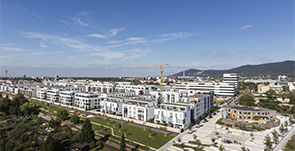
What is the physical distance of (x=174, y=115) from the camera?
3750cm

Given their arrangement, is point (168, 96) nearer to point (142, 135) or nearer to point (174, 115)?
point (174, 115)

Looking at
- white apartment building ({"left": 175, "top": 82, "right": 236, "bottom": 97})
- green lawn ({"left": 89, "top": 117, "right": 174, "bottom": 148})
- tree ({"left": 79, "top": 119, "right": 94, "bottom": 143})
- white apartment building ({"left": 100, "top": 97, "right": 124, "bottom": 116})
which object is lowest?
green lawn ({"left": 89, "top": 117, "right": 174, "bottom": 148})

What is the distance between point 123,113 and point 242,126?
28307 mm

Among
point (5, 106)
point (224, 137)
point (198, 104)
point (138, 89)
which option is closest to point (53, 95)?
point (5, 106)

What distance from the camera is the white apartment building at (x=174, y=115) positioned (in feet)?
120

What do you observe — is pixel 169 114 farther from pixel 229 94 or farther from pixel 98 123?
pixel 229 94

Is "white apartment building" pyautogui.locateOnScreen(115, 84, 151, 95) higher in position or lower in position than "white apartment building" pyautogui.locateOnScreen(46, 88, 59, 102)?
higher

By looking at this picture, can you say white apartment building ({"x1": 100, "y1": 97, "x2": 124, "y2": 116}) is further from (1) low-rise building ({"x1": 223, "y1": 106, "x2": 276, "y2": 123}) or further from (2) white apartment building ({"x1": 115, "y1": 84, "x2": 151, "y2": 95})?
(1) low-rise building ({"x1": 223, "y1": 106, "x2": 276, "y2": 123})

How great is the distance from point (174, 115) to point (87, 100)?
108 ft

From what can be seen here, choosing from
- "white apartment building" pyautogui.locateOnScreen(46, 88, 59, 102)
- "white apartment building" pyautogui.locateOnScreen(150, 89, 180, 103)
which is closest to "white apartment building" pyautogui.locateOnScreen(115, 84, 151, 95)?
"white apartment building" pyautogui.locateOnScreen(150, 89, 180, 103)

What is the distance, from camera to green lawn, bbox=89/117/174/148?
30.4 m

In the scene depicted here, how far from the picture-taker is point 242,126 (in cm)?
3628

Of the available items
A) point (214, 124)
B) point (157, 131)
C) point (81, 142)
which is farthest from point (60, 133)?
point (214, 124)

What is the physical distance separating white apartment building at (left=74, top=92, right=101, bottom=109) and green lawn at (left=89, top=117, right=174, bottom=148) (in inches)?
778
